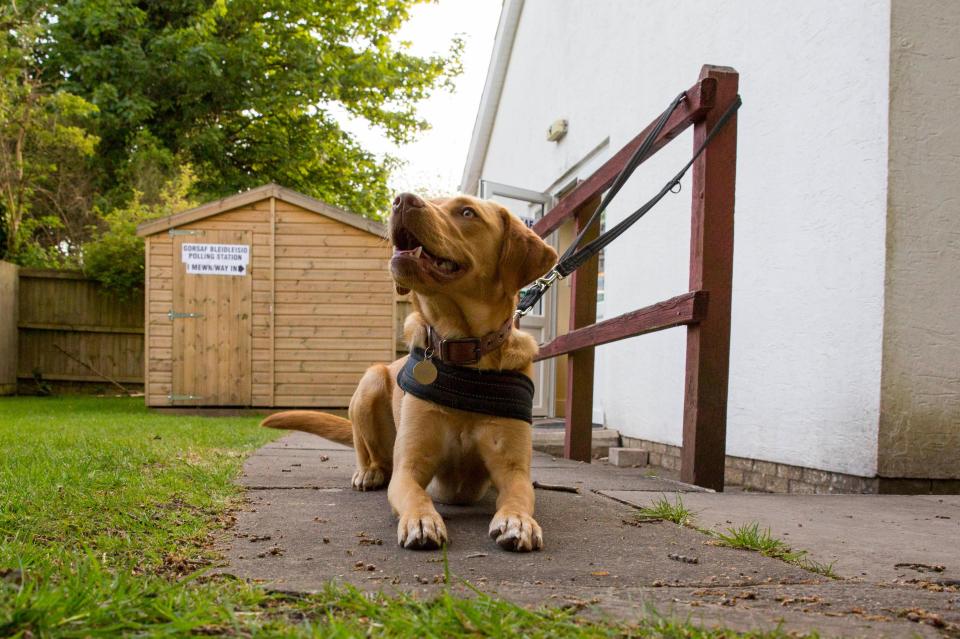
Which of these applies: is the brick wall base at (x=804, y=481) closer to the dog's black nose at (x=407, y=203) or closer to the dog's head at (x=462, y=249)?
the dog's head at (x=462, y=249)

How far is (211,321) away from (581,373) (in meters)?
7.54

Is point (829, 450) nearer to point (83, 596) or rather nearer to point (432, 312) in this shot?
point (432, 312)

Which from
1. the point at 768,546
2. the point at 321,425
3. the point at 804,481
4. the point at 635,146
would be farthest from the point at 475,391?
the point at 804,481

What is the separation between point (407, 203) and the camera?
2592 mm

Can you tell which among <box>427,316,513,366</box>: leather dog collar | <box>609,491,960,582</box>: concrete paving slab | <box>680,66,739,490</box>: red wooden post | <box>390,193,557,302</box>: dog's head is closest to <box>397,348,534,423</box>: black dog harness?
<box>427,316,513,366</box>: leather dog collar

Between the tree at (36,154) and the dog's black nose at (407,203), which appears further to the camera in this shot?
the tree at (36,154)

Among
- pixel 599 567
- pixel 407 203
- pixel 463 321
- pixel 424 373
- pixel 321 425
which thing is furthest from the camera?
pixel 321 425

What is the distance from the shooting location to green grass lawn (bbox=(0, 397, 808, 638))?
1279mm

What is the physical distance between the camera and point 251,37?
60.3 feet

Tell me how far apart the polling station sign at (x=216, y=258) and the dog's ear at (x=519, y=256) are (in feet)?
30.0

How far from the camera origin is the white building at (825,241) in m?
3.66

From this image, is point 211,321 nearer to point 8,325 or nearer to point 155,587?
point 8,325

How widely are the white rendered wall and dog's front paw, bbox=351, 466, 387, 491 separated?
2.31 m

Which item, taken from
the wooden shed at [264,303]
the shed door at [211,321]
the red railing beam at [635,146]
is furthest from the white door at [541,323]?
the shed door at [211,321]
